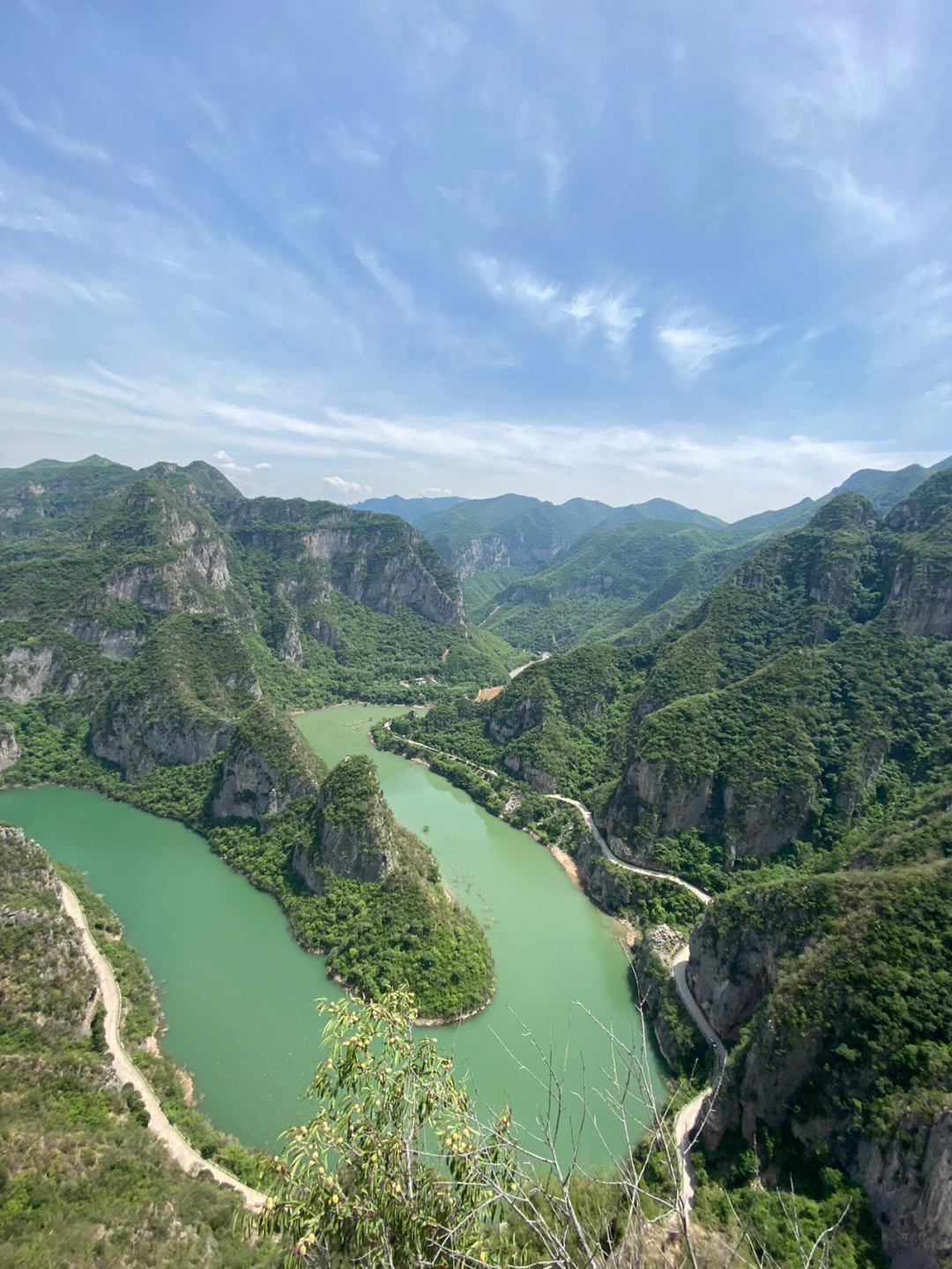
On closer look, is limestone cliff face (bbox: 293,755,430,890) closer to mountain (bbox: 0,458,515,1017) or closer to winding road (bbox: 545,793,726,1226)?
mountain (bbox: 0,458,515,1017)

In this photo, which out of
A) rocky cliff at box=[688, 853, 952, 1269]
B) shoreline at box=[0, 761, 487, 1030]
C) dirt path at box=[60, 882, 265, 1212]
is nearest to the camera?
rocky cliff at box=[688, 853, 952, 1269]

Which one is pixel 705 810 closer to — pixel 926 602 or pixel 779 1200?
pixel 926 602

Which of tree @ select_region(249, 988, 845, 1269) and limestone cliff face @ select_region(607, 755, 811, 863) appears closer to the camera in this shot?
tree @ select_region(249, 988, 845, 1269)

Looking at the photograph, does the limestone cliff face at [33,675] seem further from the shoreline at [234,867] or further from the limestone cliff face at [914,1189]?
the limestone cliff face at [914,1189]

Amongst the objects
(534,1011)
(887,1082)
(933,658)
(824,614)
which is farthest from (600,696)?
(887,1082)

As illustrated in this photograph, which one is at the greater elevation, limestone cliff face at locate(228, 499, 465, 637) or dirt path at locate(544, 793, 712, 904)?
limestone cliff face at locate(228, 499, 465, 637)

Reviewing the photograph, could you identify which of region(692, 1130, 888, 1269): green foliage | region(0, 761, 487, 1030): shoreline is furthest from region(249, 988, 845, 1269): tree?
region(692, 1130, 888, 1269): green foliage

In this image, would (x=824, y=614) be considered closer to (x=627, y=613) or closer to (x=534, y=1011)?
(x=534, y=1011)
